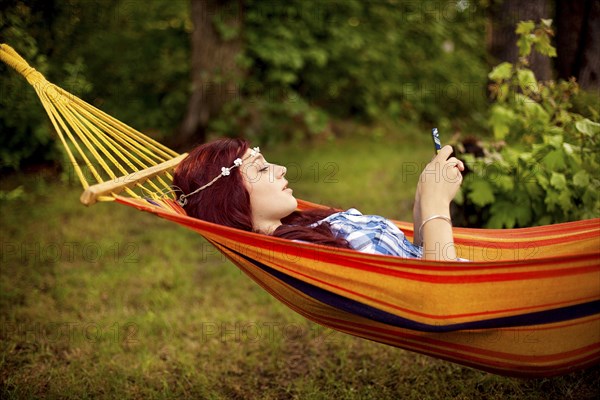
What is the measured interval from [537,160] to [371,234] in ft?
3.07

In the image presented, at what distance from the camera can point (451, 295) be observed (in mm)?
1464

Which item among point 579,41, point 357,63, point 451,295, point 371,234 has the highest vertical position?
point 357,63

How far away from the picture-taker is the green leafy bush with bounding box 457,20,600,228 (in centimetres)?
215

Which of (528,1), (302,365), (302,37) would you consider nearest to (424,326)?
(302,365)

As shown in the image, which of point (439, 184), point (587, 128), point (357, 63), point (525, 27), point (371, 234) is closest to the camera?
point (439, 184)

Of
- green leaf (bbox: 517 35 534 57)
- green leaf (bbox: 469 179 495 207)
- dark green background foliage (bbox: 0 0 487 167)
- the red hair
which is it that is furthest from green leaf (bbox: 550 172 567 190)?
dark green background foliage (bbox: 0 0 487 167)

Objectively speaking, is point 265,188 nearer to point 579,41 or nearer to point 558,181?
point 558,181

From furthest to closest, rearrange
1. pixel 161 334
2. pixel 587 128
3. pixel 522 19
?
pixel 522 19 → pixel 161 334 → pixel 587 128

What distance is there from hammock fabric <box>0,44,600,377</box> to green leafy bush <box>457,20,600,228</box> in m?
0.55

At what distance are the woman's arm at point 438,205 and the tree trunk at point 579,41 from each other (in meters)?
1.74

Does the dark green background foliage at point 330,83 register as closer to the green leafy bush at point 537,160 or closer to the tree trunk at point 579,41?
the green leafy bush at point 537,160

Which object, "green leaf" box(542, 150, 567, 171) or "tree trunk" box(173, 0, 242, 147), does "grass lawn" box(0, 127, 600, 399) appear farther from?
"tree trunk" box(173, 0, 242, 147)

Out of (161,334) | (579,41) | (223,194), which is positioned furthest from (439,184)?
(579,41)

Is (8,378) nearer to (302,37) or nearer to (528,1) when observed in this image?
(528,1)
